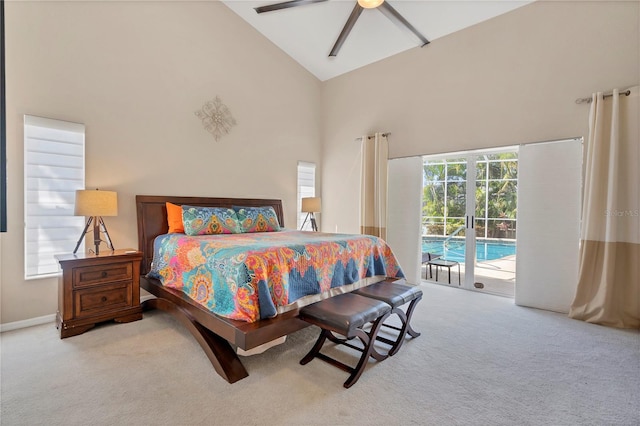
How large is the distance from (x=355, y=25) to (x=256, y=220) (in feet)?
10.3

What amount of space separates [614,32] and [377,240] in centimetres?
328

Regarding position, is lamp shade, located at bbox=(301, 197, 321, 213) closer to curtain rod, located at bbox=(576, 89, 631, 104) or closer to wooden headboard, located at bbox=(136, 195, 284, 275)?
wooden headboard, located at bbox=(136, 195, 284, 275)

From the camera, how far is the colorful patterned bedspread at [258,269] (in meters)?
2.12

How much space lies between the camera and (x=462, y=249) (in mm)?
4426

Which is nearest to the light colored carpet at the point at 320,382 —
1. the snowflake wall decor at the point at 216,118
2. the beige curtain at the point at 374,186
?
the beige curtain at the point at 374,186

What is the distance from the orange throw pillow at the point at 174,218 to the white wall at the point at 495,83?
2.92 meters

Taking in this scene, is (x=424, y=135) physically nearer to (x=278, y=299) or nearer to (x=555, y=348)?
(x=555, y=348)

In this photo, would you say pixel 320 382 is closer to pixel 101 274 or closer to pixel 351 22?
pixel 101 274

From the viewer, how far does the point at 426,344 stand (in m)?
2.60

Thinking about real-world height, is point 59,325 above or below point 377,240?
below

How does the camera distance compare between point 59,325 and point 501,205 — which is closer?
point 59,325

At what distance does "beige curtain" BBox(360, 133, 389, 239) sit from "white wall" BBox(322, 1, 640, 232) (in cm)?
21

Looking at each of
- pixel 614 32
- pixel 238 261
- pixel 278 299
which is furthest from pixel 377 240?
pixel 614 32

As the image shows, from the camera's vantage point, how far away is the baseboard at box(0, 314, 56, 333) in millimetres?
2789
